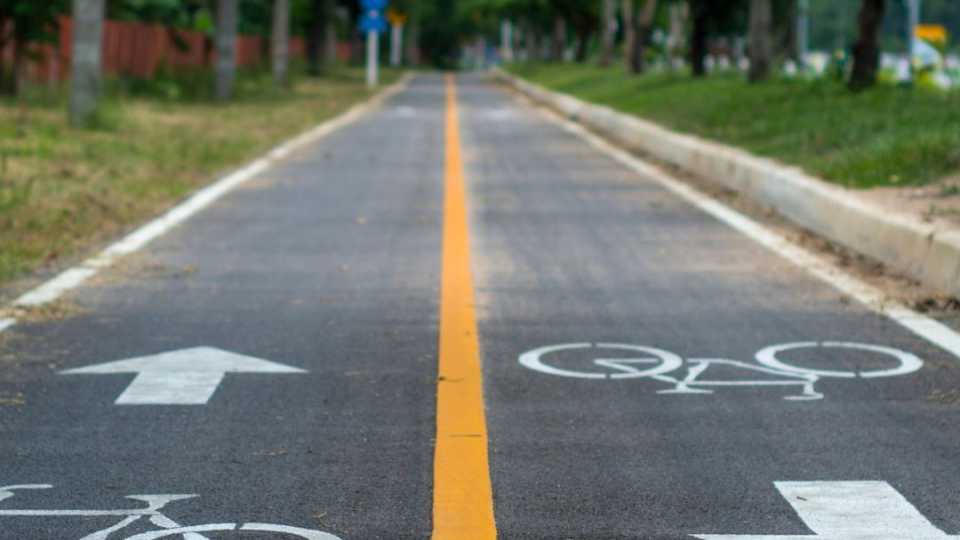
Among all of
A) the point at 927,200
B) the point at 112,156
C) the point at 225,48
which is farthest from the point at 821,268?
the point at 225,48

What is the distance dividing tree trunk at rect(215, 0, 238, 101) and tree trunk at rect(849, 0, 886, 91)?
17.5m

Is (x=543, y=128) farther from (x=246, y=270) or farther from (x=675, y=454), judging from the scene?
(x=675, y=454)

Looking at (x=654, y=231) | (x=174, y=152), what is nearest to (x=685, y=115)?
(x=174, y=152)

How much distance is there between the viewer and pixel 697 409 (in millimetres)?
6582

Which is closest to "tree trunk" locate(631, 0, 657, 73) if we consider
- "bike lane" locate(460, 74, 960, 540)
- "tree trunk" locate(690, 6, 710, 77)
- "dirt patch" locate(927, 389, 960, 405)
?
"tree trunk" locate(690, 6, 710, 77)

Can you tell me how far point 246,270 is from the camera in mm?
10711

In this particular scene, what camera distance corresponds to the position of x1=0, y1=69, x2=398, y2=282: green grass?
41.0 ft

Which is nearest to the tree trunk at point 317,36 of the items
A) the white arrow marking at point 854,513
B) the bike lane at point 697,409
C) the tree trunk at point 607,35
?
the tree trunk at point 607,35

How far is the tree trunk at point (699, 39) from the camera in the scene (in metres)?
40.5

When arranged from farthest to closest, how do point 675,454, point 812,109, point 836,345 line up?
point 812,109 → point 836,345 → point 675,454

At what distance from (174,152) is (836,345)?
14281 mm

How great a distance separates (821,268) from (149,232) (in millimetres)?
4776

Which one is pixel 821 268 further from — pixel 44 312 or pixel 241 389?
pixel 241 389

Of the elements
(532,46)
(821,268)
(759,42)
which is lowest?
(532,46)
